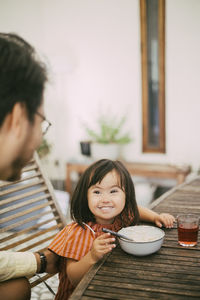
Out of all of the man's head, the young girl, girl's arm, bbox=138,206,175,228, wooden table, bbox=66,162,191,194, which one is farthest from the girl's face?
wooden table, bbox=66,162,191,194

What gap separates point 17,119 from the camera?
79cm

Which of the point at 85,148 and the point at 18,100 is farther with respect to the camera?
the point at 85,148

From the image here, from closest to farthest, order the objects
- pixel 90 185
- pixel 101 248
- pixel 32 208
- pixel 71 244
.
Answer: pixel 101 248 < pixel 71 244 < pixel 90 185 < pixel 32 208

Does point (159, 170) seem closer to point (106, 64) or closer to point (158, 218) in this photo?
point (106, 64)

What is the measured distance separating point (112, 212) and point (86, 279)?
0.40 meters

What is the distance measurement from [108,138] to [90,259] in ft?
11.3

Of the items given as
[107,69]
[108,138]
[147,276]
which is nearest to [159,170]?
[108,138]

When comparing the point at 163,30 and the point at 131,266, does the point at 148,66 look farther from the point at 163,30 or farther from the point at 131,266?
the point at 131,266

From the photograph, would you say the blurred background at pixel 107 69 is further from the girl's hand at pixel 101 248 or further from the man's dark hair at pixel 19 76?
the man's dark hair at pixel 19 76

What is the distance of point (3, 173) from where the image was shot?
2.82 feet

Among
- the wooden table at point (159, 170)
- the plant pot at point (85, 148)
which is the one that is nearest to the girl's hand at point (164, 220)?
the wooden table at point (159, 170)

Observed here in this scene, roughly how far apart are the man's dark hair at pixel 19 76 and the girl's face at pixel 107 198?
583 millimetres

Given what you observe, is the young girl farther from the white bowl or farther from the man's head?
the man's head

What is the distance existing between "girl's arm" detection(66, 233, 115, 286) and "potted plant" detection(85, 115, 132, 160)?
3131mm
